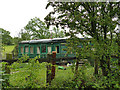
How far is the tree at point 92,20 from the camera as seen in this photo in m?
2.21

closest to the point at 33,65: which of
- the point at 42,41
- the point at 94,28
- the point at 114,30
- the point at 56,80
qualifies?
the point at 56,80

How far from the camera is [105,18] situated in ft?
7.04

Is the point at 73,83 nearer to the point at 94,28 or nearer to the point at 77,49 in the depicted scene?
the point at 77,49

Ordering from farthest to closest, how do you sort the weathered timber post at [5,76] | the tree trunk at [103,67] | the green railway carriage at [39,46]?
the green railway carriage at [39,46] < the tree trunk at [103,67] < the weathered timber post at [5,76]

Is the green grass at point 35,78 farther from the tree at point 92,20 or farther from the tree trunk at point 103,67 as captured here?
the tree at point 92,20

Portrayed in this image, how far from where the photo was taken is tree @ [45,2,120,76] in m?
2.21

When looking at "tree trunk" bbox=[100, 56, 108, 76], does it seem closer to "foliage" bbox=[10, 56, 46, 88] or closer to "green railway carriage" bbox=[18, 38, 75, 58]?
"foliage" bbox=[10, 56, 46, 88]

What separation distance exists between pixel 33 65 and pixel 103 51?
5.21ft

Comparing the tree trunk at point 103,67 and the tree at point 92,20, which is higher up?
the tree at point 92,20

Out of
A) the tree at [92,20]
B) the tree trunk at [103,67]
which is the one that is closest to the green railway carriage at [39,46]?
the tree at [92,20]

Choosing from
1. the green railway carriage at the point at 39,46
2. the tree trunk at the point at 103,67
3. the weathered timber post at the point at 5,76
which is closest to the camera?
the weathered timber post at the point at 5,76

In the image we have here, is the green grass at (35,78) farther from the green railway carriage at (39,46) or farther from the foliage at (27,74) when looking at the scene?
the green railway carriage at (39,46)

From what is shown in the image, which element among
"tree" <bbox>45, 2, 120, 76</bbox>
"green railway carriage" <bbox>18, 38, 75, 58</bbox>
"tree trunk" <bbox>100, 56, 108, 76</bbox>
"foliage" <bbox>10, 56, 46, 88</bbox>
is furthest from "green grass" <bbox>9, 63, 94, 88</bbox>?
"green railway carriage" <bbox>18, 38, 75, 58</bbox>

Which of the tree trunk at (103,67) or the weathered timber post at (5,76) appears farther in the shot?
the tree trunk at (103,67)
